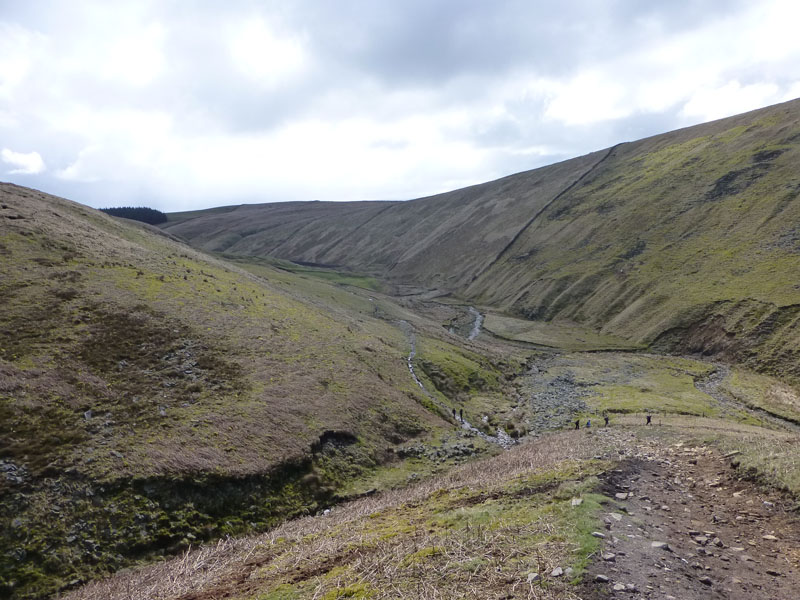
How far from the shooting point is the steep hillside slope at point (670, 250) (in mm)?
84312

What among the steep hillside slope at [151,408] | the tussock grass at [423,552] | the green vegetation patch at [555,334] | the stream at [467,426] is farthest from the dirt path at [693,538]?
the green vegetation patch at [555,334]

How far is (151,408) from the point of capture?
32.1 m

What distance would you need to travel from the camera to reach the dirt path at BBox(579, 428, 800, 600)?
10344mm

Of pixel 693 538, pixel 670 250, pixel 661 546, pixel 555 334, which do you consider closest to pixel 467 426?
pixel 693 538

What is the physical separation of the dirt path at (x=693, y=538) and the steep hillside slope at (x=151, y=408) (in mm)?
21266

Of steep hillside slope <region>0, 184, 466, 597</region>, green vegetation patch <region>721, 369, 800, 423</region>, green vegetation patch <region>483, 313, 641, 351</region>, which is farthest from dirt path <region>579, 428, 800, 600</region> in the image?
green vegetation patch <region>483, 313, 641, 351</region>

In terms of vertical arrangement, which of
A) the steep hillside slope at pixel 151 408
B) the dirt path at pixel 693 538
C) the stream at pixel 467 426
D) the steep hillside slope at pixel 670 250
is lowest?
the stream at pixel 467 426

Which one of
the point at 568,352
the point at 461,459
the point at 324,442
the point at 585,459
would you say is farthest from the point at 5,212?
the point at 568,352

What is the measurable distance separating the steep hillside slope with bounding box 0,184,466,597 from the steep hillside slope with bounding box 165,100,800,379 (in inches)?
2550

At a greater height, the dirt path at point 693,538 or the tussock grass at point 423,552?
the dirt path at point 693,538

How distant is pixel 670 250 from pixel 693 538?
119 m

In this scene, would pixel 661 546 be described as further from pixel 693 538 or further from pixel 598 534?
pixel 693 538

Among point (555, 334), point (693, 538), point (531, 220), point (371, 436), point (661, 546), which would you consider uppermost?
point (531, 220)

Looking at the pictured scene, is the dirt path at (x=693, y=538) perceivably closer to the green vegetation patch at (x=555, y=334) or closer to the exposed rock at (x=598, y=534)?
the exposed rock at (x=598, y=534)
